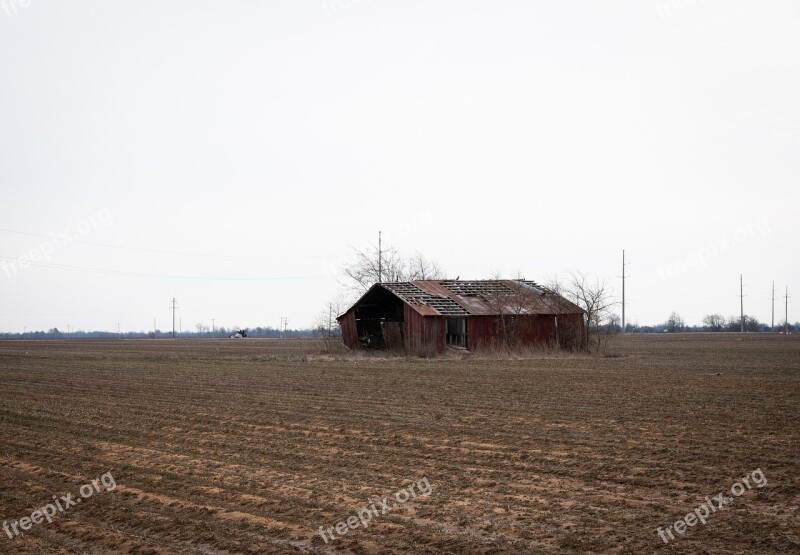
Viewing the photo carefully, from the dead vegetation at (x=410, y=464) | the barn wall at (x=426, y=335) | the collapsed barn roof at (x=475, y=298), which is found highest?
the collapsed barn roof at (x=475, y=298)

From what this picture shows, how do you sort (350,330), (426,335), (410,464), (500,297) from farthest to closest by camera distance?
(350,330) < (500,297) < (426,335) < (410,464)

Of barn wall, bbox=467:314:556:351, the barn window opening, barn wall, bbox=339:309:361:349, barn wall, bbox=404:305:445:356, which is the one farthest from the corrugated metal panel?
barn wall, bbox=339:309:361:349

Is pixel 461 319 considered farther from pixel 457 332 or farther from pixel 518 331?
pixel 518 331

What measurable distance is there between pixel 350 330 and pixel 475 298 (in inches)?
299

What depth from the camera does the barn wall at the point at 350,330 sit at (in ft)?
157

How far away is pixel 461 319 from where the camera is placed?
4566 cm

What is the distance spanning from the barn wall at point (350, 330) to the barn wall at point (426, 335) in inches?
191

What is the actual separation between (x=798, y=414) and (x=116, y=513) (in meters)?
13.2

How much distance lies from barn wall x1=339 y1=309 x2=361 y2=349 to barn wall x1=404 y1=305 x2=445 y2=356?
15.9 ft

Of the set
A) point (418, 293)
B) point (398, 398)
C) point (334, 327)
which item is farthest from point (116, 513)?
point (334, 327)

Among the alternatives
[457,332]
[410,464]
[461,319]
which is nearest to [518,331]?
[461,319]

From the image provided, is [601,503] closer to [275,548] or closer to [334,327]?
[275,548]

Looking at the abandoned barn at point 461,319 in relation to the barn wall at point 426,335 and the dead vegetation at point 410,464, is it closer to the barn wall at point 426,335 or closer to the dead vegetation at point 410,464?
the barn wall at point 426,335

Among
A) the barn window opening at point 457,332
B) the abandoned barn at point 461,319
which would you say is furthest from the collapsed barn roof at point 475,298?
the barn window opening at point 457,332
